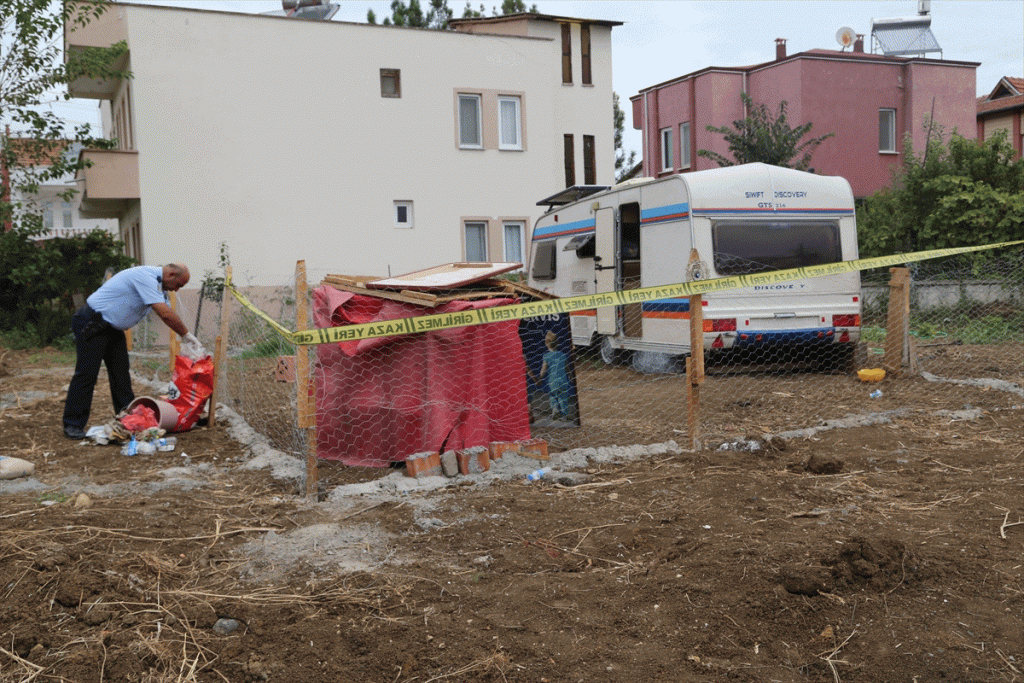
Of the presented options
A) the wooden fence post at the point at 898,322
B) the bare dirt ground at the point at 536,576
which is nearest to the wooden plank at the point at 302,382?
the bare dirt ground at the point at 536,576

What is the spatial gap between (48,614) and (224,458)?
3.43 m

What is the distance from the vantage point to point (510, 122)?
2408cm

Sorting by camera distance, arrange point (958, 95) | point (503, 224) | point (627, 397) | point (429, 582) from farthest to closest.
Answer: point (958, 95), point (503, 224), point (627, 397), point (429, 582)

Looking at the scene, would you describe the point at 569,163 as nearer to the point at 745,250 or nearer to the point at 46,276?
the point at 46,276

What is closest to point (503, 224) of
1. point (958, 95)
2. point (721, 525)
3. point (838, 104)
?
point (838, 104)

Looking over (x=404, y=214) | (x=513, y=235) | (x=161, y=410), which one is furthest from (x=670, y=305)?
(x=513, y=235)

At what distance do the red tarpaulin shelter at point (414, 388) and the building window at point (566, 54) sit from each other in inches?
774

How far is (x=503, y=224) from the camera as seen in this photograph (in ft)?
78.7

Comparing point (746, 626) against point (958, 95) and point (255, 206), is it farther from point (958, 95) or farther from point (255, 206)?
point (958, 95)

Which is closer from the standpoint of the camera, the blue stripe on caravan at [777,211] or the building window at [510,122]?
the blue stripe on caravan at [777,211]

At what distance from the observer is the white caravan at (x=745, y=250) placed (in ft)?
35.9

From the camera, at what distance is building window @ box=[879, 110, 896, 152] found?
86.0ft

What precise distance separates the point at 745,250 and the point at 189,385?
6.52 meters

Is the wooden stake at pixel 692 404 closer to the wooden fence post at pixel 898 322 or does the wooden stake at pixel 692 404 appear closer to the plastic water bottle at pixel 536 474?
the plastic water bottle at pixel 536 474
